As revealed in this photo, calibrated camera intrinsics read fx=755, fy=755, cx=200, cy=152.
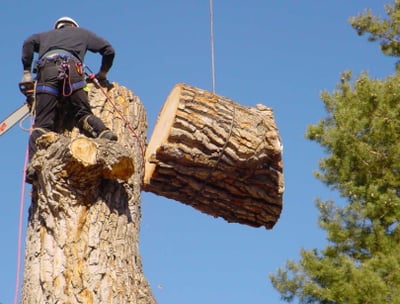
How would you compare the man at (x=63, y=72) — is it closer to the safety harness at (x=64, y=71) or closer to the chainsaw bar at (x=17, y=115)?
the safety harness at (x=64, y=71)

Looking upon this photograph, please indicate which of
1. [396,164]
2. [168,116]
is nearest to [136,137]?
[168,116]

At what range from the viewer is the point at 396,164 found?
325 inches

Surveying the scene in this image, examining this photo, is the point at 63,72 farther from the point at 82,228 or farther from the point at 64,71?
the point at 82,228

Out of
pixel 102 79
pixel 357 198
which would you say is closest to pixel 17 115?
pixel 102 79

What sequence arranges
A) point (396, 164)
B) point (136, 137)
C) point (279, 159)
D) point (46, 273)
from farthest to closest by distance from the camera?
point (396, 164) → point (279, 159) → point (136, 137) → point (46, 273)

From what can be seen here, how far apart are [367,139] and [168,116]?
390 centimetres

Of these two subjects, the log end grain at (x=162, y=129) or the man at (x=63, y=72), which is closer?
the man at (x=63, y=72)

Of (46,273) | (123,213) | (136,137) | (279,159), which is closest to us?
(46,273)

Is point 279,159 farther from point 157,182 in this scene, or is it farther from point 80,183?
point 80,183

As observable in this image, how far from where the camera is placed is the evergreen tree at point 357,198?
7.29 metres

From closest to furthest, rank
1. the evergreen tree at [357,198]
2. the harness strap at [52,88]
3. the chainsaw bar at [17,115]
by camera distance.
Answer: the harness strap at [52,88]
the chainsaw bar at [17,115]
the evergreen tree at [357,198]

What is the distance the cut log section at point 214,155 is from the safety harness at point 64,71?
70cm

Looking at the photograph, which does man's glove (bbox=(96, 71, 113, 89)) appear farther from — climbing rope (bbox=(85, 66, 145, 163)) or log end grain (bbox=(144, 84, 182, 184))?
log end grain (bbox=(144, 84, 182, 184))

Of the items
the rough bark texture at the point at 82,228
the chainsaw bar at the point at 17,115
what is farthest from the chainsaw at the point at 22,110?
the rough bark texture at the point at 82,228
